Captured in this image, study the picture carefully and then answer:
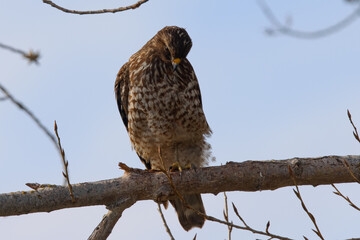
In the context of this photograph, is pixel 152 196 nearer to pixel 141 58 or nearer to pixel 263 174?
pixel 263 174

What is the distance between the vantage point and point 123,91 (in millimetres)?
5445

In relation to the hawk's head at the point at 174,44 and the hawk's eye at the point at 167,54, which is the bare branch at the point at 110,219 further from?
the hawk's eye at the point at 167,54

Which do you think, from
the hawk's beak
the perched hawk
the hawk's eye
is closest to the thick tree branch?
the perched hawk

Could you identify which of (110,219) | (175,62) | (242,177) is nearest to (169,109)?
(175,62)

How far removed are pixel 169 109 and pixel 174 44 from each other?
633 mm

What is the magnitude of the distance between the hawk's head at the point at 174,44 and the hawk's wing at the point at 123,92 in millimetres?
414

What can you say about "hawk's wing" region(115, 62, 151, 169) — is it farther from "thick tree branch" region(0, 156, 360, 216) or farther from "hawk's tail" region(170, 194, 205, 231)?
"thick tree branch" region(0, 156, 360, 216)

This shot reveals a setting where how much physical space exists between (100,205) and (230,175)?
3.17 ft

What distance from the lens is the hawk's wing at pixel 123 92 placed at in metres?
5.44

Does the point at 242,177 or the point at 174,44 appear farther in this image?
the point at 174,44

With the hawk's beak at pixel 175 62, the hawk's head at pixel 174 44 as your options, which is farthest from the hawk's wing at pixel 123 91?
the hawk's beak at pixel 175 62

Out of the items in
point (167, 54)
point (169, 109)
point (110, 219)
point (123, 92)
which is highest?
point (167, 54)

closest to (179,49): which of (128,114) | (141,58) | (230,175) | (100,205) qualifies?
(141,58)

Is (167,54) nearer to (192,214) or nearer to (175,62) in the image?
(175,62)
